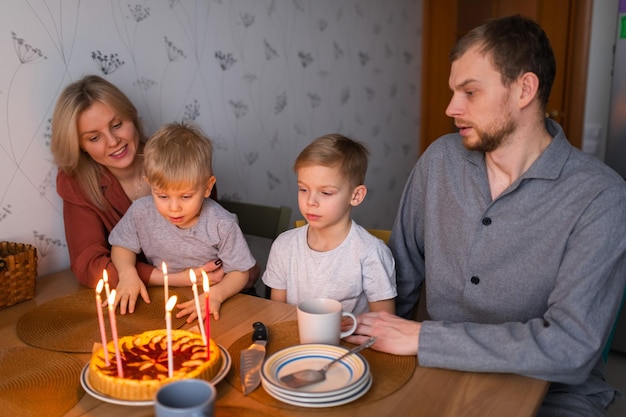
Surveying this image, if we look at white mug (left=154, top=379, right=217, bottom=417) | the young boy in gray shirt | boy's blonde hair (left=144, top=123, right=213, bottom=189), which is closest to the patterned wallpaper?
the young boy in gray shirt

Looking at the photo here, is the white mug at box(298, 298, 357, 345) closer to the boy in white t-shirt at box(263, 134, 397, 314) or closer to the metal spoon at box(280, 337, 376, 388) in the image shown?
the metal spoon at box(280, 337, 376, 388)

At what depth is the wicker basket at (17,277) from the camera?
5.08ft

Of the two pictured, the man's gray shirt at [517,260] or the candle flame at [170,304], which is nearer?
the candle flame at [170,304]

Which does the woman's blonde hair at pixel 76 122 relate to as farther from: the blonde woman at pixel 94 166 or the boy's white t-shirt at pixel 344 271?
the boy's white t-shirt at pixel 344 271

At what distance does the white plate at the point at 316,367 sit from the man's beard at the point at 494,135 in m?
0.69

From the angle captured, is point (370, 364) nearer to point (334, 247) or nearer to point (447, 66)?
point (334, 247)

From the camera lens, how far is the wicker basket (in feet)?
5.08

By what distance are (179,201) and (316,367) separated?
29.0 inches

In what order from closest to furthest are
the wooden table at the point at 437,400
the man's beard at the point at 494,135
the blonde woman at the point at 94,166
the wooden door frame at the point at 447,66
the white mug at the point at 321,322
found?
the wooden table at the point at 437,400 < the white mug at the point at 321,322 < the man's beard at the point at 494,135 < the blonde woman at the point at 94,166 < the wooden door frame at the point at 447,66

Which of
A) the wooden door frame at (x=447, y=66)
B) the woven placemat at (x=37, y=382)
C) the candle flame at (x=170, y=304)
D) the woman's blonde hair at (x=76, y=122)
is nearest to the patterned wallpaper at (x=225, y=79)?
the woman's blonde hair at (x=76, y=122)

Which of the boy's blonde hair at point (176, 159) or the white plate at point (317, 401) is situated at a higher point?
the boy's blonde hair at point (176, 159)

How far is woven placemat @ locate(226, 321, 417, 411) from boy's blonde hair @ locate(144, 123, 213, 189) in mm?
527

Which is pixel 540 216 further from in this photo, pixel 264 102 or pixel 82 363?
pixel 264 102

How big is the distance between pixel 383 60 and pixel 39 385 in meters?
3.16
